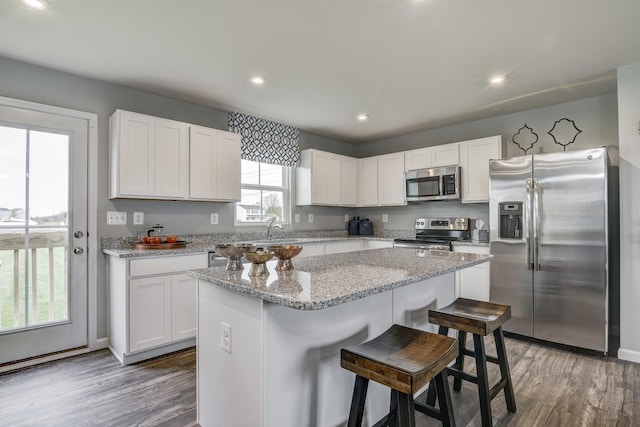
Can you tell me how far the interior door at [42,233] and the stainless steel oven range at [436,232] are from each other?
341 centimetres

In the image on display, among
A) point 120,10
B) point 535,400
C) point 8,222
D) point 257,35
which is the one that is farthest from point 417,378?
point 8,222

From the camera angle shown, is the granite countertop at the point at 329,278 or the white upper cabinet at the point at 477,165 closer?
the granite countertop at the point at 329,278

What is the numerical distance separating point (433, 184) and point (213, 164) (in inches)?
105

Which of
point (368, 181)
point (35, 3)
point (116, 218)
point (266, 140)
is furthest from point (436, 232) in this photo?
point (35, 3)

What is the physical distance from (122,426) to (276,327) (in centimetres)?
126

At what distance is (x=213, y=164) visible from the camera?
3.42 metres

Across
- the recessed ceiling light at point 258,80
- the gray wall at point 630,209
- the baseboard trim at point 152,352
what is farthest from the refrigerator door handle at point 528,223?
the baseboard trim at point 152,352

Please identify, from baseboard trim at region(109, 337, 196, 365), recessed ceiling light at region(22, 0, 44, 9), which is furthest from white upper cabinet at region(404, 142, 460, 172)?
recessed ceiling light at region(22, 0, 44, 9)

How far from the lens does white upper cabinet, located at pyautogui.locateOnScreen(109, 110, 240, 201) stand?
285 centimetres

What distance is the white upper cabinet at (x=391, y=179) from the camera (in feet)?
15.1

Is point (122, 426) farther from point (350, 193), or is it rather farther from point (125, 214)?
point (350, 193)

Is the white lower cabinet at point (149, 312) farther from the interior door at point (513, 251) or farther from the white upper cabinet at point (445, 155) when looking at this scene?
the white upper cabinet at point (445, 155)

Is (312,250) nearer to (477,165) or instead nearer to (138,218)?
(138,218)

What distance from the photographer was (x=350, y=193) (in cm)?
501
